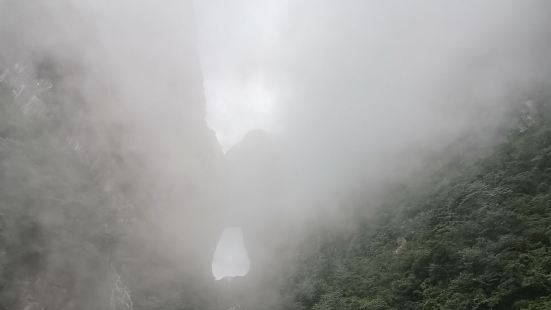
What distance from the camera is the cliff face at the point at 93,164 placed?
1966 cm

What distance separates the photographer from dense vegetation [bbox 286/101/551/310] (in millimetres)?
12195

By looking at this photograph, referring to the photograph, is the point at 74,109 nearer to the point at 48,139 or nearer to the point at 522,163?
the point at 48,139

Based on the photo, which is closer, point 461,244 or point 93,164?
point 461,244

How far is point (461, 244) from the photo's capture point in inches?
609

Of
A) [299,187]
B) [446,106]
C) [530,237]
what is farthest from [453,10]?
[530,237]

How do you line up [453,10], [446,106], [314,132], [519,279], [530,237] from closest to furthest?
[519,279] → [530,237] → [446,106] → [453,10] → [314,132]

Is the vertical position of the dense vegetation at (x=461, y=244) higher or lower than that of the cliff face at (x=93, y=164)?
lower

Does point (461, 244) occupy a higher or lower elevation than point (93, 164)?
lower

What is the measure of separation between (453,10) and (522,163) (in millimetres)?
30778

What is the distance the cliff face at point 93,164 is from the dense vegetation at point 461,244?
13.6 metres

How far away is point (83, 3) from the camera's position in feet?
131

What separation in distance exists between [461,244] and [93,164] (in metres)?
26.0

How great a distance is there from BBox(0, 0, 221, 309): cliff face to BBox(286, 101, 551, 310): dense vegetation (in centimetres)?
1363

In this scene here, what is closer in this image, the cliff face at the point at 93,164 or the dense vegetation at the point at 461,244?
the dense vegetation at the point at 461,244
